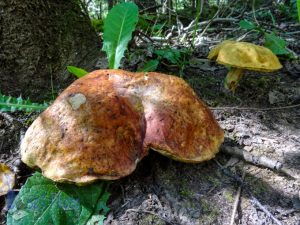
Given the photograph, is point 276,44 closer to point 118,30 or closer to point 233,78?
point 233,78

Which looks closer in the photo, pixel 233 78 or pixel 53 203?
pixel 53 203

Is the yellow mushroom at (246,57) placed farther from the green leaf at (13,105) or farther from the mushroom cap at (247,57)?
the green leaf at (13,105)

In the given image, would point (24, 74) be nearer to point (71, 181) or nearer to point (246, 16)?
point (71, 181)

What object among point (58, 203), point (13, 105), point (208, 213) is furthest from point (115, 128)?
point (13, 105)

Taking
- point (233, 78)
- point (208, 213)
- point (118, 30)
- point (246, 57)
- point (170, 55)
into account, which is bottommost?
point (208, 213)

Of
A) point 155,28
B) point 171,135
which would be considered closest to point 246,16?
point 155,28

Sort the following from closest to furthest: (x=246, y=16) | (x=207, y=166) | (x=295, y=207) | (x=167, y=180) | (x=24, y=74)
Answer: (x=295, y=207), (x=167, y=180), (x=207, y=166), (x=24, y=74), (x=246, y=16)

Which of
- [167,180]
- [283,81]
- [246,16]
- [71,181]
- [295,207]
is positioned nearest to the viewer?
[71,181]
